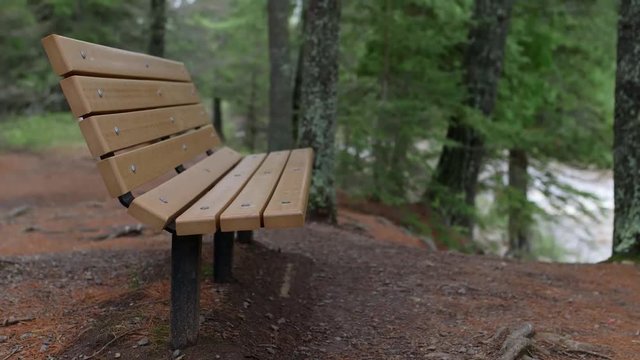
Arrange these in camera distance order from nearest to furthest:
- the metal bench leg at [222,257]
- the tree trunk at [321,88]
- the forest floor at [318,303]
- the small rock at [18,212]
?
the forest floor at [318,303]
the metal bench leg at [222,257]
the tree trunk at [321,88]
the small rock at [18,212]

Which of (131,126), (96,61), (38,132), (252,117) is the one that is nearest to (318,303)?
(131,126)

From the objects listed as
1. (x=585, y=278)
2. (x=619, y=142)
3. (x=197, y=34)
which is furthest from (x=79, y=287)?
(x=197, y=34)

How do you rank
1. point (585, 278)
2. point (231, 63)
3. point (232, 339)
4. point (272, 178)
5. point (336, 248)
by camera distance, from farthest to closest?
1. point (231, 63)
2. point (336, 248)
3. point (585, 278)
4. point (272, 178)
5. point (232, 339)

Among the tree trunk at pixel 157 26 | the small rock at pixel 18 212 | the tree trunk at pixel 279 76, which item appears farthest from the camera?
the tree trunk at pixel 157 26

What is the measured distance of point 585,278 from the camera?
503 centimetres

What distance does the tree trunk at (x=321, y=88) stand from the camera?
6531 millimetres

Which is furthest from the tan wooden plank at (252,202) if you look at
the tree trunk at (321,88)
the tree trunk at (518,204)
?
the tree trunk at (518,204)

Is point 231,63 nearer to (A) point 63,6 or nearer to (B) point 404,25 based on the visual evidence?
(A) point 63,6

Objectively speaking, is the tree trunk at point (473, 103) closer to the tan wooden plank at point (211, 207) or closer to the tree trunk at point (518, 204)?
the tree trunk at point (518, 204)

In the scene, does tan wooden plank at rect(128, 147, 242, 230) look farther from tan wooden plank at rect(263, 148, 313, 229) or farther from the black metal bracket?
tan wooden plank at rect(263, 148, 313, 229)

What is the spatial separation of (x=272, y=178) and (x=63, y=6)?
44.7 feet

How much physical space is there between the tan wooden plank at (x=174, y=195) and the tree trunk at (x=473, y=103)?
6.26m

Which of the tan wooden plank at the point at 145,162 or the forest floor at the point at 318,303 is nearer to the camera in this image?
the tan wooden plank at the point at 145,162

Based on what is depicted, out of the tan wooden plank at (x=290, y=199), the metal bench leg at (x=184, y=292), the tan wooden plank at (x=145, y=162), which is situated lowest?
the metal bench leg at (x=184, y=292)
